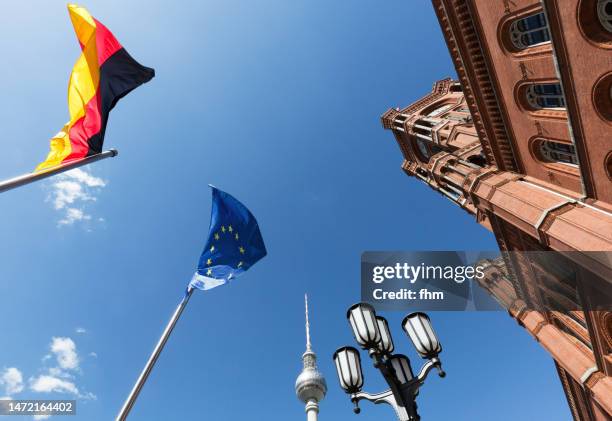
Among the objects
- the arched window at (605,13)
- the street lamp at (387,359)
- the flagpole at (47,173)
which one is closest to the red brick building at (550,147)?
the arched window at (605,13)

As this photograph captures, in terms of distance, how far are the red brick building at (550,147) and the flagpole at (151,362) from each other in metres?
14.5

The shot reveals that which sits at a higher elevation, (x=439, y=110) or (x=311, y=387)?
(x=439, y=110)

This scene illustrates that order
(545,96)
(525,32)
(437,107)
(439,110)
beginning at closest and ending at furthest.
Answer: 1. (525,32)
2. (545,96)
3. (439,110)
4. (437,107)

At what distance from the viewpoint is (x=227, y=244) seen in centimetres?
1516

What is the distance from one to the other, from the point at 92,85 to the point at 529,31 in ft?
60.7

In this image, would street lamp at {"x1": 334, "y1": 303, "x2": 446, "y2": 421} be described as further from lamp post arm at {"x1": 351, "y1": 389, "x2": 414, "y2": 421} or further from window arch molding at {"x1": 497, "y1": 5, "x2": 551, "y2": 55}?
window arch molding at {"x1": 497, "y1": 5, "x2": 551, "y2": 55}

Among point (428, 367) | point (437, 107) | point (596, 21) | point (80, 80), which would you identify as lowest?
point (428, 367)

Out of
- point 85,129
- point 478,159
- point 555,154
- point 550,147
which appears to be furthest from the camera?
point 478,159

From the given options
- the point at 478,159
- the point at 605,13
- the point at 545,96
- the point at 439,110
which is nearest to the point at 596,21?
the point at 605,13

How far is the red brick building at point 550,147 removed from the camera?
13250 mm

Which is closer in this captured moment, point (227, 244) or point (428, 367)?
point (428, 367)

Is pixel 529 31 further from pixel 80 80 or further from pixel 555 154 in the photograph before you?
pixel 80 80

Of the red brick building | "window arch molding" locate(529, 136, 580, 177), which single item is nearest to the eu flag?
the red brick building

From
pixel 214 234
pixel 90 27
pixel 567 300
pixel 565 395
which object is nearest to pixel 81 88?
pixel 90 27
